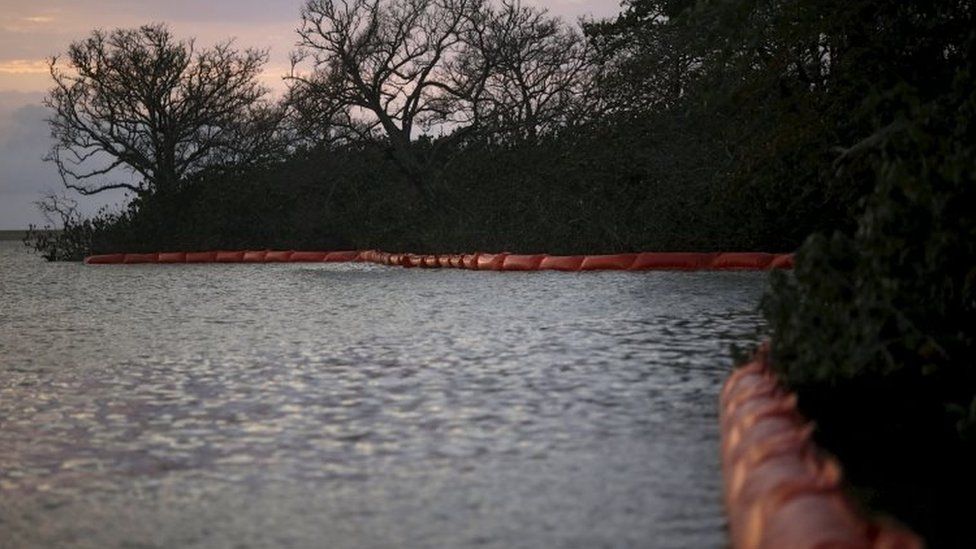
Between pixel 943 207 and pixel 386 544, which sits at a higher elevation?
pixel 943 207

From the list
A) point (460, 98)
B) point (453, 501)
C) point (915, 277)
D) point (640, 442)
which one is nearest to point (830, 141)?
point (915, 277)

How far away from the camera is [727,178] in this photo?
2495cm

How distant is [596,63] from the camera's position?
3859 centimetres

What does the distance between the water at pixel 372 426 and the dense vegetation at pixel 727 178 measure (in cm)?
98

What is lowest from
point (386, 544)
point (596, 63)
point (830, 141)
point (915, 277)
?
point (386, 544)

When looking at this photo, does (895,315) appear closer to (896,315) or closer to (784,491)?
(896,315)

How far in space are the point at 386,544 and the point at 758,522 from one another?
4.41 feet

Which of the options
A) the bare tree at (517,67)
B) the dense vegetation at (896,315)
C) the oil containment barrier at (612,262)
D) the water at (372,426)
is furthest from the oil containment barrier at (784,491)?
the bare tree at (517,67)

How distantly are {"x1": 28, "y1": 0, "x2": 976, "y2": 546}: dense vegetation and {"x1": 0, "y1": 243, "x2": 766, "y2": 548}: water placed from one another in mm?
984

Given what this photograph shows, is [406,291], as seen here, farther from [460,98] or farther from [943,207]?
[460,98]

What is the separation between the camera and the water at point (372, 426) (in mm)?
5777

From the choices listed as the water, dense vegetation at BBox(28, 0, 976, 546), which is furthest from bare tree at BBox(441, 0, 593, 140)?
the water

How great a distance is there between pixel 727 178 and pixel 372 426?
17550 millimetres

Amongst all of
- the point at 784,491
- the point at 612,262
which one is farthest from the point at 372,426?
the point at 612,262
